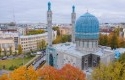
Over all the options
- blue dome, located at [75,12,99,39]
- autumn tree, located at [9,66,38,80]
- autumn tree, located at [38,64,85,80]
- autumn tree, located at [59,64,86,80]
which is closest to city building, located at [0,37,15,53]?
blue dome, located at [75,12,99,39]

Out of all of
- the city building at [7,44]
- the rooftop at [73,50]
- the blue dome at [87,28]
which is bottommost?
the city building at [7,44]

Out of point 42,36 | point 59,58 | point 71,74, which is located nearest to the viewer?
point 71,74

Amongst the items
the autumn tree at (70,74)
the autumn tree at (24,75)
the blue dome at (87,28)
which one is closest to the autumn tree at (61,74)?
the autumn tree at (70,74)

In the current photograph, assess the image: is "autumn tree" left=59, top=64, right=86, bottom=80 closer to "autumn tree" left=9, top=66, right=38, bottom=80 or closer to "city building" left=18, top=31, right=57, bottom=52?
"autumn tree" left=9, top=66, right=38, bottom=80

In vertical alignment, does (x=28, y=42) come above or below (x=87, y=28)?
below

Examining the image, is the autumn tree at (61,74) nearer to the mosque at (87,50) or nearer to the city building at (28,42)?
the mosque at (87,50)

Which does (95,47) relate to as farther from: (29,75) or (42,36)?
(42,36)

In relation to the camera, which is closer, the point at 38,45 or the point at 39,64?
the point at 39,64

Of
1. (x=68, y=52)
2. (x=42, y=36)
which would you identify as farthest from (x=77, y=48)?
(x=42, y=36)

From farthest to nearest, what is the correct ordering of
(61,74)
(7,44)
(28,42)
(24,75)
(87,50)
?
(28,42), (7,44), (87,50), (61,74), (24,75)

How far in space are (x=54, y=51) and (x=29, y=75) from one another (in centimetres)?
1193

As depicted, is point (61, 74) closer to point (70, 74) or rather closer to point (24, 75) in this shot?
point (70, 74)

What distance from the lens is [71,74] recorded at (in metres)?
19.0

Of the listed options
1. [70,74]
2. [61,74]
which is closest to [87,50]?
[70,74]
